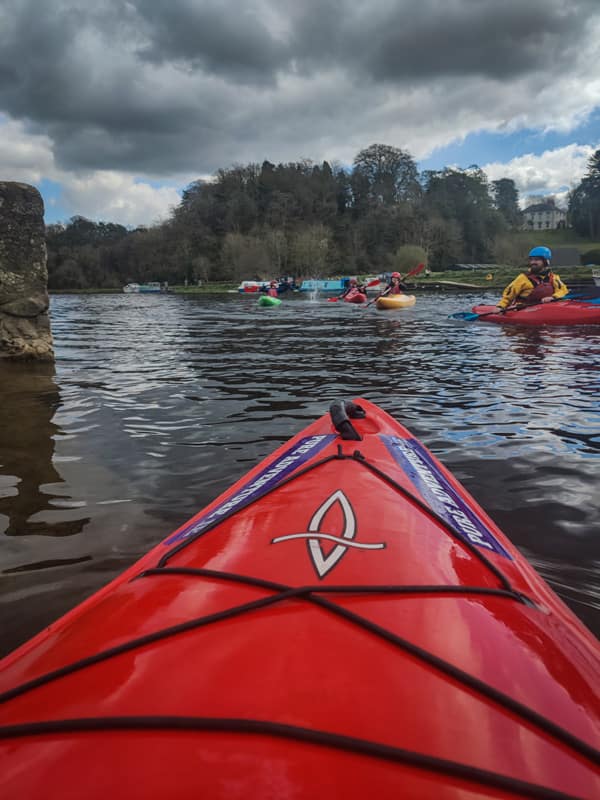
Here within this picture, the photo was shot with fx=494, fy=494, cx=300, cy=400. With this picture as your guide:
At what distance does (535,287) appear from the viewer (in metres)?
12.1

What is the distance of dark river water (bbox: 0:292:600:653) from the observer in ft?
8.21

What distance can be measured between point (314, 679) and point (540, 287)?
12847mm

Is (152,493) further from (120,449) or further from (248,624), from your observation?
(248,624)

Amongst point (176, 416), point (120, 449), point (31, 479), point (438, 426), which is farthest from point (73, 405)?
point (438, 426)

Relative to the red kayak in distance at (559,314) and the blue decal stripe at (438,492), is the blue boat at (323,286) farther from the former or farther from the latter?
the blue decal stripe at (438,492)

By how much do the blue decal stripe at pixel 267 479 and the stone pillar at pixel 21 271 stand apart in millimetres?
5948

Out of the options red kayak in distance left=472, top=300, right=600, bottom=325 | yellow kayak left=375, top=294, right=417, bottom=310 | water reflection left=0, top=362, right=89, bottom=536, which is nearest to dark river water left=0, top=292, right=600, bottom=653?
water reflection left=0, top=362, right=89, bottom=536

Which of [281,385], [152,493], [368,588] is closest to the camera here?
[368,588]

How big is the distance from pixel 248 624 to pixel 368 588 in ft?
1.07

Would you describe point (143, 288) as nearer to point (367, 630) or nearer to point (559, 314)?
point (559, 314)

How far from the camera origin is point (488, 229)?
3108 inches

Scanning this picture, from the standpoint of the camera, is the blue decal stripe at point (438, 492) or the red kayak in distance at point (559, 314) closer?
the blue decal stripe at point (438, 492)

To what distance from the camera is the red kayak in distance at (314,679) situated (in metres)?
0.81

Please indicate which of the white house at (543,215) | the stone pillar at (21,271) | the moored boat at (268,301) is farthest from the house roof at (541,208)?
the stone pillar at (21,271)
